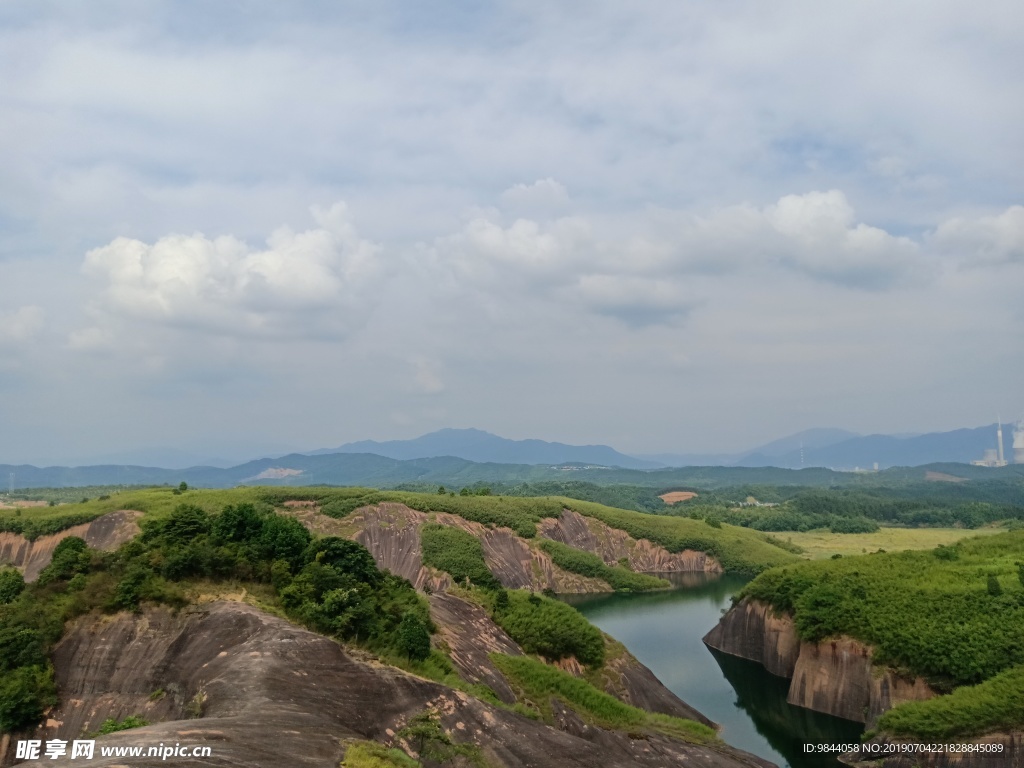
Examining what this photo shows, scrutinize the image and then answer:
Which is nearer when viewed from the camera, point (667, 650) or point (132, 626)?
point (132, 626)

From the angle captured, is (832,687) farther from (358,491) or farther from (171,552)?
(358,491)

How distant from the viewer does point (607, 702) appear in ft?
116

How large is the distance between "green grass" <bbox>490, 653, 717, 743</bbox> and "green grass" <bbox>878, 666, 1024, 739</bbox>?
368 inches

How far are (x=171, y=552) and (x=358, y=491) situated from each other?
250 feet

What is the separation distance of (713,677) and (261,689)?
44280mm

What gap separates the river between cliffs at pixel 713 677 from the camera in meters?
43.4

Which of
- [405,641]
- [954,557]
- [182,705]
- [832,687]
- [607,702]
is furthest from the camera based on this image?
[954,557]

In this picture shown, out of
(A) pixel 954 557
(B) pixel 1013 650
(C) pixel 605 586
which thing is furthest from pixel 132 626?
(C) pixel 605 586

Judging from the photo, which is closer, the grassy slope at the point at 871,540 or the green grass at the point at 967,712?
the green grass at the point at 967,712

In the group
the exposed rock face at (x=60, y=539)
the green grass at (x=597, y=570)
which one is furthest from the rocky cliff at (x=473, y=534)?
the exposed rock face at (x=60, y=539)

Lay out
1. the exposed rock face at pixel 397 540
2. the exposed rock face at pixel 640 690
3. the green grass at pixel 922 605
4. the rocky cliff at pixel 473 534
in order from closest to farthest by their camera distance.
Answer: the exposed rock face at pixel 640 690, the green grass at pixel 922 605, the exposed rock face at pixel 397 540, the rocky cliff at pixel 473 534

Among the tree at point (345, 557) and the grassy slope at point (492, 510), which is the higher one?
the tree at point (345, 557)

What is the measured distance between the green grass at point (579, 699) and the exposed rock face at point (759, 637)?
61.9ft

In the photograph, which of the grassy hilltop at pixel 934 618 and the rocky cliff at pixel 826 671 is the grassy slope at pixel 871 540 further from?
the rocky cliff at pixel 826 671
